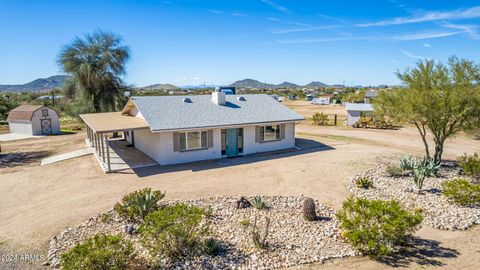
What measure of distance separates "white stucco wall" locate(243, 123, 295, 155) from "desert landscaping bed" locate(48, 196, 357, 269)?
27.5 ft

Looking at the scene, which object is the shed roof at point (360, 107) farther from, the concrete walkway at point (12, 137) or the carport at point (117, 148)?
the concrete walkway at point (12, 137)

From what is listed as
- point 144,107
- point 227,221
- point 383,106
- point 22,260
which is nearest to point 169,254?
point 227,221

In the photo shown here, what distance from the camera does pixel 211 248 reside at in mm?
8172

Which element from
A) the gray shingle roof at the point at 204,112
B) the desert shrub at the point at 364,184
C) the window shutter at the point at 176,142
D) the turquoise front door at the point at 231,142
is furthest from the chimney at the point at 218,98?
the desert shrub at the point at 364,184

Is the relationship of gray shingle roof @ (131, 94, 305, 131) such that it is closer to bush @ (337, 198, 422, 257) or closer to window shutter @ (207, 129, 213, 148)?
window shutter @ (207, 129, 213, 148)

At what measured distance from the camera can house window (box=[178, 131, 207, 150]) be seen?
1802 cm

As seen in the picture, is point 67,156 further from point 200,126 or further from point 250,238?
point 250,238

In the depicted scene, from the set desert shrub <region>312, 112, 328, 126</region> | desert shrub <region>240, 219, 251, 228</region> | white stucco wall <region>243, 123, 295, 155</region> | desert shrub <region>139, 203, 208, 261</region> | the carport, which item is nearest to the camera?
desert shrub <region>139, 203, 208, 261</region>

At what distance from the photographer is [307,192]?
13.2 metres

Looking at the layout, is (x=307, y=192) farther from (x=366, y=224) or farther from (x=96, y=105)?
(x=96, y=105)

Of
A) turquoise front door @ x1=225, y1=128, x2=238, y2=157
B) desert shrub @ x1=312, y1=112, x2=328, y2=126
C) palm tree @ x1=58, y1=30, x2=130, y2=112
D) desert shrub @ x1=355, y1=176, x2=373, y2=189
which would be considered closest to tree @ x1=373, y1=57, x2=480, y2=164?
desert shrub @ x1=355, y1=176, x2=373, y2=189

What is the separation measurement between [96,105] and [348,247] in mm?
31558

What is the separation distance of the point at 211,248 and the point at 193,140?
10.7 metres

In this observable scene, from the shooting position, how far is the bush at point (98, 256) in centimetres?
669
